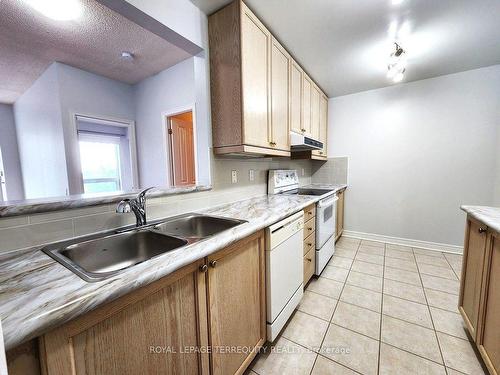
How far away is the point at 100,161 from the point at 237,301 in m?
3.73

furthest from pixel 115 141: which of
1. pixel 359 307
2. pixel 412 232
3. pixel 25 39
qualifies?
pixel 412 232

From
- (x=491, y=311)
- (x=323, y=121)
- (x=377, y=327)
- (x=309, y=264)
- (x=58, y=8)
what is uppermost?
(x=58, y=8)

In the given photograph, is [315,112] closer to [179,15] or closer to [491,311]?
[179,15]

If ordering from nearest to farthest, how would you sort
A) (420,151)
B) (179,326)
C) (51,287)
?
1. (51,287)
2. (179,326)
3. (420,151)

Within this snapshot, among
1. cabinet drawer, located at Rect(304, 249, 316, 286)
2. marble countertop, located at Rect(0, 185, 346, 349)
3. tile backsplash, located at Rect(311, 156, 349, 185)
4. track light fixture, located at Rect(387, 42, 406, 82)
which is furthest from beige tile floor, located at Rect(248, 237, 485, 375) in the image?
track light fixture, located at Rect(387, 42, 406, 82)

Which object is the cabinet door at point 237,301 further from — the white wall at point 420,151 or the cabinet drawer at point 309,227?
the white wall at point 420,151

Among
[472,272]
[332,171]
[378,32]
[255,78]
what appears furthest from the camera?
[332,171]

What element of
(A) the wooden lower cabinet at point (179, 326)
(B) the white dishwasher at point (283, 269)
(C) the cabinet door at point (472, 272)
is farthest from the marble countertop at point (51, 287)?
(C) the cabinet door at point (472, 272)

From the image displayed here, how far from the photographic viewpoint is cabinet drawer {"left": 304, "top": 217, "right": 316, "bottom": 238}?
1.90 m

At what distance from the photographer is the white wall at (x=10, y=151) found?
3742 mm

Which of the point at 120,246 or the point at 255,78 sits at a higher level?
the point at 255,78

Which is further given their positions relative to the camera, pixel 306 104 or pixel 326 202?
pixel 306 104

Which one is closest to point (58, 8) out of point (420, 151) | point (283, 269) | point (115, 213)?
point (115, 213)

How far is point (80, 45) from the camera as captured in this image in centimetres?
220
